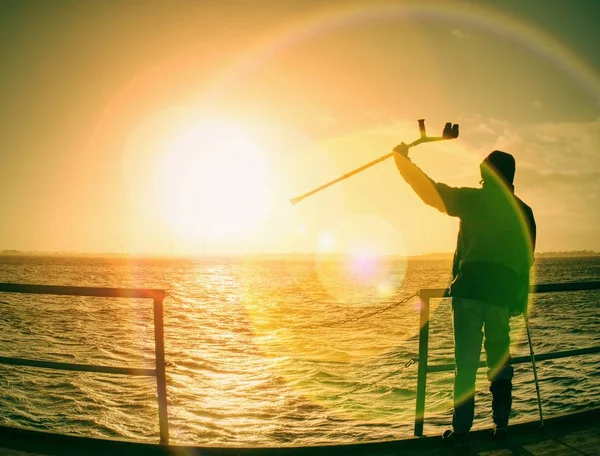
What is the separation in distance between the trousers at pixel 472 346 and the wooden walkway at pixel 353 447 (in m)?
0.29

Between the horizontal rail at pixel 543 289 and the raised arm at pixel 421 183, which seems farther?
the horizontal rail at pixel 543 289

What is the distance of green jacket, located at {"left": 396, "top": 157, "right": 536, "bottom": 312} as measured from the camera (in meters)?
3.58

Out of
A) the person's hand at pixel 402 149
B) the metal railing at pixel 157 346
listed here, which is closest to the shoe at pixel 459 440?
the metal railing at pixel 157 346

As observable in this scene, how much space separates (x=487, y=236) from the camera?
363cm

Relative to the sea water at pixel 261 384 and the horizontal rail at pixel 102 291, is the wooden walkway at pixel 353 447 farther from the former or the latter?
the horizontal rail at pixel 102 291

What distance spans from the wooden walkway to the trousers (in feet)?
0.95

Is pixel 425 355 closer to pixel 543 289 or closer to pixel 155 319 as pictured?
pixel 543 289

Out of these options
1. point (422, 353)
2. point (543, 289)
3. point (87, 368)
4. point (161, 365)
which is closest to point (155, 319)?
point (161, 365)

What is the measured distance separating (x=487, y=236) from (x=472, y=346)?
3.03 feet

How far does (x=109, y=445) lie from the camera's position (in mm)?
3719

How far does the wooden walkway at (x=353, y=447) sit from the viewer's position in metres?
3.57

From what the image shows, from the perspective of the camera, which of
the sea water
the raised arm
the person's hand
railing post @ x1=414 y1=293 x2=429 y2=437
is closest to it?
the raised arm

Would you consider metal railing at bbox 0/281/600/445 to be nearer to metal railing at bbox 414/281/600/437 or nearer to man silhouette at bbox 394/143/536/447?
metal railing at bbox 414/281/600/437

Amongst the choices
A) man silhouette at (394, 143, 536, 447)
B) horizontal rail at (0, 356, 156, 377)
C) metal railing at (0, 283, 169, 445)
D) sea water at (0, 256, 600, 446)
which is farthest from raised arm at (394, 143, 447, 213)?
horizontal rail at (0, 356, 156, 377)
